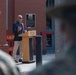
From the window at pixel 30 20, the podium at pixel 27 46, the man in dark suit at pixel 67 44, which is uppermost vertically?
the window at pixel 30 20

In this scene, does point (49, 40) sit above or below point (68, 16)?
below

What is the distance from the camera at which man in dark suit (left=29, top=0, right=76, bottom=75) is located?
125 cm

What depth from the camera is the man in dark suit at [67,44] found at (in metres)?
1.25

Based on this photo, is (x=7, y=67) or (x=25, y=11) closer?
(x=7, y=67)

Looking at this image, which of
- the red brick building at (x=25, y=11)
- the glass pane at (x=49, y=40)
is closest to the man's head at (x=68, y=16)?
the red brick building at (x=25, y=11)

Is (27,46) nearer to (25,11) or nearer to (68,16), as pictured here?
(25,11)

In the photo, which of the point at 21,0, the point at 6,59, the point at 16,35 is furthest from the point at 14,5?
the point at 6,59

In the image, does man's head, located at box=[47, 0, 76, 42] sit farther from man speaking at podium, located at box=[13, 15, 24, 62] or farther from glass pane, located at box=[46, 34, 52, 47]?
glass pane, located at box=[46, 34, 52, 47]

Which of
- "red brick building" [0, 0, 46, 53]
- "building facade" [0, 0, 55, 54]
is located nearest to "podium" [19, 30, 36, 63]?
"red brick building" [0, 0, 46, 53]

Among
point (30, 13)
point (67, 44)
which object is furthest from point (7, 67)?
point (30, 13)

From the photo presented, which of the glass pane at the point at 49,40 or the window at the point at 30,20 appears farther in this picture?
the glass pane at the point at 49,40

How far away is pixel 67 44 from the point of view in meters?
1.30

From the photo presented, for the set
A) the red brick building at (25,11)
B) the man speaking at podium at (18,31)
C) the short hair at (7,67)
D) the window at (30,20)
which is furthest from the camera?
the window at (30,20)

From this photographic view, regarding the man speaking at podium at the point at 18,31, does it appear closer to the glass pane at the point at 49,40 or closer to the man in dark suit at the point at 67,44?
the glass pane at the point at 49,40
